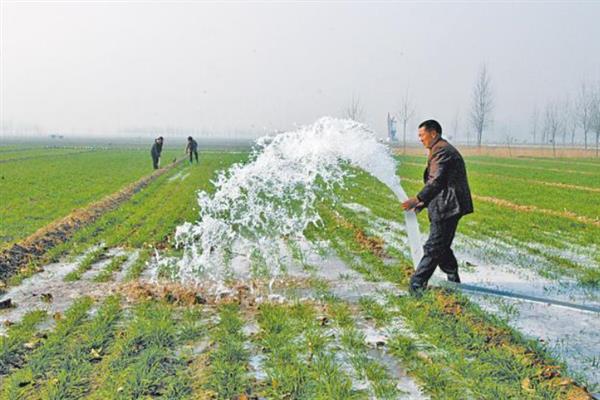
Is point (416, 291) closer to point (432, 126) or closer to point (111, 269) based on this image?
point (432, 126)

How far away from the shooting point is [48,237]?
11133mm

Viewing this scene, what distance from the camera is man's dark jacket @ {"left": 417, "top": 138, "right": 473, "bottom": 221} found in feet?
21.9

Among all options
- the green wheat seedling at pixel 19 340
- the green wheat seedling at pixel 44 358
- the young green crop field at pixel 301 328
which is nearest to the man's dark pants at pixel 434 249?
the young green crop field at pixel 301 328

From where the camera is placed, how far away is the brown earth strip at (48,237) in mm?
8844

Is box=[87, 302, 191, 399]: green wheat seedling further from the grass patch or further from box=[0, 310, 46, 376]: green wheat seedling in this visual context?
the grass patch

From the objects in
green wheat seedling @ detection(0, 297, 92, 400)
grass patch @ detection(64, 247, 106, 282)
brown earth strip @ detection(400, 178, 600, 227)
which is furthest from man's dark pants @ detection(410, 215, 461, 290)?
brown earth strip @ detection(400, 178, 600, 227)

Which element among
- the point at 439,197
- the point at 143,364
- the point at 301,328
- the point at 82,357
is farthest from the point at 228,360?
the point at 439,197

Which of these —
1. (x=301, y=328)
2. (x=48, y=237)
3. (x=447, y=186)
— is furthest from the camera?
(x=48, y=237)

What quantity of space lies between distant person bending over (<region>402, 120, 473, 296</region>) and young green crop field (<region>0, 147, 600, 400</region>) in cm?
43

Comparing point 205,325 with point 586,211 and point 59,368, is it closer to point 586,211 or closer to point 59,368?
point 59,368

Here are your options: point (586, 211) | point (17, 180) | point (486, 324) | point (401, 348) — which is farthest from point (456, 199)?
point (17, 180)

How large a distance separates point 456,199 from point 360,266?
2.54m

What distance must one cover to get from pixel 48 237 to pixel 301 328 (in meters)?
7.54

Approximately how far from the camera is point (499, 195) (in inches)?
810
